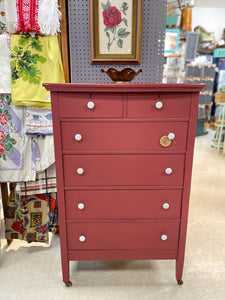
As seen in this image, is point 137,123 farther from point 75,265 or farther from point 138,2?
point 75,265

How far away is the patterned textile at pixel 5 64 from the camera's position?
57.6 inches

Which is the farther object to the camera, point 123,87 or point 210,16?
point 210,16

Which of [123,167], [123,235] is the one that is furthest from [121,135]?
[123,235]

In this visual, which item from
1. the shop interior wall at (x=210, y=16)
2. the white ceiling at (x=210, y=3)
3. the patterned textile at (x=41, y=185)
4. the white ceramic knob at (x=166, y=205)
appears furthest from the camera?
the shop interior wall at (x=210, y=16)

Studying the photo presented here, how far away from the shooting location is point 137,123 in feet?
3.99

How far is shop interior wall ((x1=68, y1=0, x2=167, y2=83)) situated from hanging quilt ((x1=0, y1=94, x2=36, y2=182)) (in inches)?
19.6

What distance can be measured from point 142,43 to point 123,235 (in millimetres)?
1342

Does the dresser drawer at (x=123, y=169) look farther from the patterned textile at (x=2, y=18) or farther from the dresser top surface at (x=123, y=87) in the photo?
the patterned textile at (x=2, y=18)

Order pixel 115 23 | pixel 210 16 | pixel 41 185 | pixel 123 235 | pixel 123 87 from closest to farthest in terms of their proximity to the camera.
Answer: pixel 123 87 < pixel 123 235 < pixel 115 23 < pixel 41 185 < pixel 210 16

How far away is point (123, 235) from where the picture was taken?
1409mm

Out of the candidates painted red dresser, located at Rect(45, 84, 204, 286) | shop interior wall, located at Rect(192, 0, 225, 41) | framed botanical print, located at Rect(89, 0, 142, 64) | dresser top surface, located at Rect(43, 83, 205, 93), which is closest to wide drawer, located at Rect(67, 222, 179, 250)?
painted red dresser, located at Rect(45, 84, 204, 286)

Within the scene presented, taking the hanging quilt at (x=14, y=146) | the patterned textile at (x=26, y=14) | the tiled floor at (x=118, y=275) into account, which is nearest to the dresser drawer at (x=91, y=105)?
the hanging quilt at (x=14, y=146)

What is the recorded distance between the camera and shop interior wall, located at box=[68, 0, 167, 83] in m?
1.55

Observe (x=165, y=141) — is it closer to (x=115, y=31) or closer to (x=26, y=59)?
(x=115, y=31)
